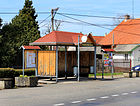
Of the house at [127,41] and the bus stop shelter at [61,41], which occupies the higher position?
the house at [127,41]

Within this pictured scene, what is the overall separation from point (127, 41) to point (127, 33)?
4.11 meters

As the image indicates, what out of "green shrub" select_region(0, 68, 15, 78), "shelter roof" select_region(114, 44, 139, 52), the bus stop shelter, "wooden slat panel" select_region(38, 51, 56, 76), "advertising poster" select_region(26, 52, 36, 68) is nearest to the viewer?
"advertising poster" select_region(26, 52, 36, 68)

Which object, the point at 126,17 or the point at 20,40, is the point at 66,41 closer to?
the point at 20,40

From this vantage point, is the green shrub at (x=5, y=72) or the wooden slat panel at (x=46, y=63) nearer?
the green shrub at (x=5, y=72)

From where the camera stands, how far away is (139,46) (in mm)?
55875

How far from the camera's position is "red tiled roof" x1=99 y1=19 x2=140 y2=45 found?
200 feet

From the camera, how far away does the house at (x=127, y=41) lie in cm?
5523

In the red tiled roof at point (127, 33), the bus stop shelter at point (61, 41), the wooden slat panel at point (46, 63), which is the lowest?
the wooden slat panel at point (46, 63)

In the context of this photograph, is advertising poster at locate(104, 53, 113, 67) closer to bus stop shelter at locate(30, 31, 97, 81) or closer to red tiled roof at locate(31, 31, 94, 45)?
bus stop shelter at locate(30, 31, 97, 81)

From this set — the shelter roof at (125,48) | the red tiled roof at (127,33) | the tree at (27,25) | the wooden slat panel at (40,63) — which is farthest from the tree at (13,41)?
the red tiled roof at (127,33)

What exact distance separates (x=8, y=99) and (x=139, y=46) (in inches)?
1766

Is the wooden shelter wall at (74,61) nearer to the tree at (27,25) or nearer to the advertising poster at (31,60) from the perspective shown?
the advertising poster at (31,60)

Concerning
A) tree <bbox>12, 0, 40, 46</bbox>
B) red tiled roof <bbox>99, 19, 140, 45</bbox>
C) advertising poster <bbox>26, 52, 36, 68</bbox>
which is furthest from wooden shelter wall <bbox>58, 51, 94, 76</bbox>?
red tiled roof <bbox>99, 19, 140, 45</bbox>

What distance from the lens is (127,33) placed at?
64.5 metres
